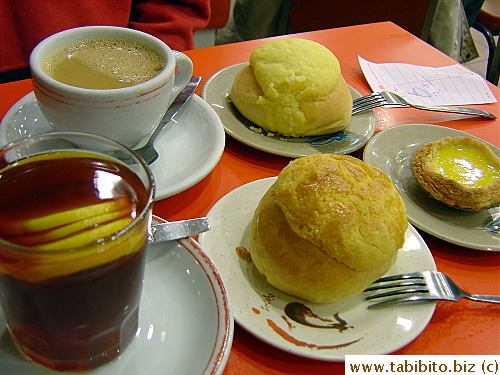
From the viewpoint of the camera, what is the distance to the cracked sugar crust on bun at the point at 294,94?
113 cm

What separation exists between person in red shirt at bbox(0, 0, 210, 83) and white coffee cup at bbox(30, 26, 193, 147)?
49cm

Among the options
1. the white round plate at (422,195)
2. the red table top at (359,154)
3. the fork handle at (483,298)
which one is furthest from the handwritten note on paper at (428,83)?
the fork handle at (483,298)

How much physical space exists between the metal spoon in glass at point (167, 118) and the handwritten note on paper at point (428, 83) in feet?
2.13

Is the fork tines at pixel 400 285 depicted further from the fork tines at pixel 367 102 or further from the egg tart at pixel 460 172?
the fork tines at pixel 367 102

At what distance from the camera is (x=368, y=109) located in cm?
126

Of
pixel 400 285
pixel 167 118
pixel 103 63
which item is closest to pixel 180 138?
pixel 167 118

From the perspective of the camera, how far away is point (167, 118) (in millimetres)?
1048

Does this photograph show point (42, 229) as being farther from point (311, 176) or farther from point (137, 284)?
point (311, 176)

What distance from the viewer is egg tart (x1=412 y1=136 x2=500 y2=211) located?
960 mm

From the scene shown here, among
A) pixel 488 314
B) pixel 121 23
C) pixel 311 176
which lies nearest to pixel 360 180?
pixel 311 176

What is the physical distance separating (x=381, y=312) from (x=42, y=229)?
0.55 m

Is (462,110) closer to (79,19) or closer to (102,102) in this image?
(102,102)
